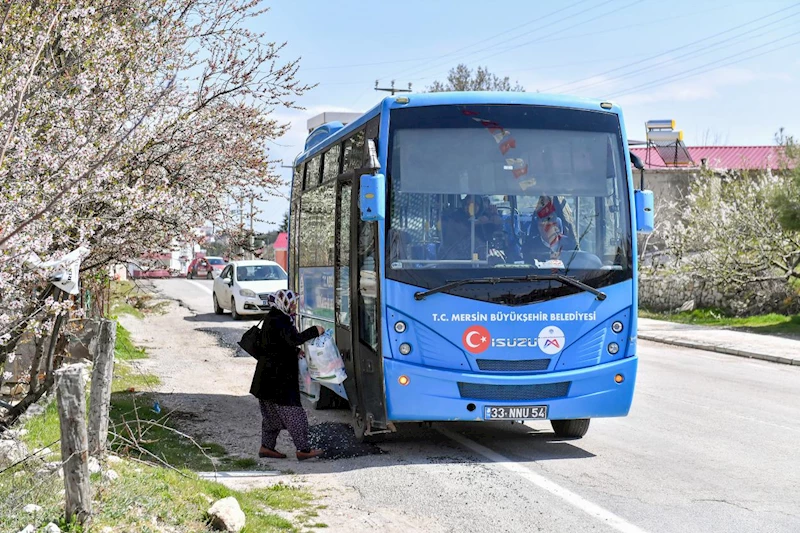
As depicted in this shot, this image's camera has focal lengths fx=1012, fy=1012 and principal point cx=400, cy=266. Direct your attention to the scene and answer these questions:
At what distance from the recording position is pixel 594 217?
381 inches

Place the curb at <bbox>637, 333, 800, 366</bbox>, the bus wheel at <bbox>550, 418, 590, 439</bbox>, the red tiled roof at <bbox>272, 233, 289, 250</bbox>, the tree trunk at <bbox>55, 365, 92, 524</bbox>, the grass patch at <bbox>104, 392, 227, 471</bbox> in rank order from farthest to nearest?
the red tiled roof at <bbox>272, 233, 289, 250</bbox> < the curb at <bbox>637, 333, 800, 366</bbox> < the bus wheel at <bbox>550, 418, 590, 439</bbox> < the grass patch at <bbox>104, 392, 227, 471</bbox> < the tree trunk at <bbox>55, 365, 92, 524</bbox>

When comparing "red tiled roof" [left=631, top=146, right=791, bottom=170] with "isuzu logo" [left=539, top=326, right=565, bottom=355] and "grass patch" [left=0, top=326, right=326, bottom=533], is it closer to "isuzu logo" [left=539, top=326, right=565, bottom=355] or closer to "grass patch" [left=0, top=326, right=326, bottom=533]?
"isuzu logo" [left=539, top=326, right=565, bottom=355]

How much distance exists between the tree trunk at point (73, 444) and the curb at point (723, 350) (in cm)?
1623

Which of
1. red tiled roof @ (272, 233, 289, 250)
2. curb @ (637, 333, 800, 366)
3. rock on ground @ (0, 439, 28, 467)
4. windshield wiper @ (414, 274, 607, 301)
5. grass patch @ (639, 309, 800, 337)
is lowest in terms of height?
curb @ (637, 333, 800, 366)

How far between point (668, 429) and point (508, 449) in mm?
2206

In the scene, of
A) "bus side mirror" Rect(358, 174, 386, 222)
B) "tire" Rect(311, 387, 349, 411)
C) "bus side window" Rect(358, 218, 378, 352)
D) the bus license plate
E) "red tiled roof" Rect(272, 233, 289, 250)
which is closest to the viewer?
"bus side mirror" Rect(358, 174, 386, 222)

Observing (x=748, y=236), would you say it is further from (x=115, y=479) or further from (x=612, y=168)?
(x=115, y=479)

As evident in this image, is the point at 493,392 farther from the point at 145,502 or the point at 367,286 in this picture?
the point at 145,502

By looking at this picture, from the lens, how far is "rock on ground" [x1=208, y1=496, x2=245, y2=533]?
252 inches

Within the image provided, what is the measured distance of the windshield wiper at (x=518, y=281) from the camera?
30.4 feet

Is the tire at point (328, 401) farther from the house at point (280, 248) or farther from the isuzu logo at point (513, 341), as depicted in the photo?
the house at point (280, 248)

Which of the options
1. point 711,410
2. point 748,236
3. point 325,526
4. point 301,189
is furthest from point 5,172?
point 748,236

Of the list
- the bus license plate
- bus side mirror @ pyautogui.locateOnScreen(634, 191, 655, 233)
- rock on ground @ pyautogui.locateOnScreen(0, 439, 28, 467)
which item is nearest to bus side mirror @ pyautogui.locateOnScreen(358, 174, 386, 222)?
the bus license plate

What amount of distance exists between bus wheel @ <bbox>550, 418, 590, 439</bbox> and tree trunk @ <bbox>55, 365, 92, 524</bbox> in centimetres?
561
